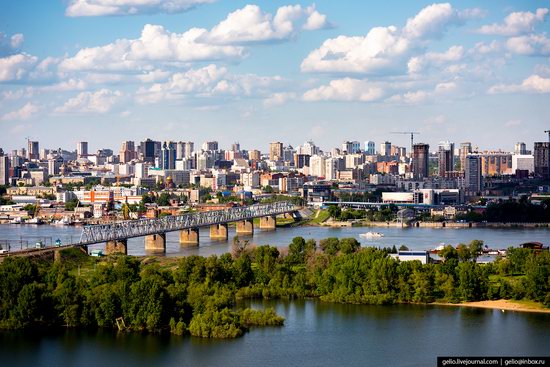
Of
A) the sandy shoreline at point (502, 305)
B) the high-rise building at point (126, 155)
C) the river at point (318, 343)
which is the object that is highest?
the high-rise building at point (126, 155)

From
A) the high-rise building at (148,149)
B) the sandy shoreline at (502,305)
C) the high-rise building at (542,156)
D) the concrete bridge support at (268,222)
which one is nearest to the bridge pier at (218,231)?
the concrete bridge support at (268,222)

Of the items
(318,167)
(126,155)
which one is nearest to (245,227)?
(318,167)

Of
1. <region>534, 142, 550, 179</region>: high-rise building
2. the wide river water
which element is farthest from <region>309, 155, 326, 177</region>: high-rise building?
the wide river water

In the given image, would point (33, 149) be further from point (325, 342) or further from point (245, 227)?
point (325, 342)

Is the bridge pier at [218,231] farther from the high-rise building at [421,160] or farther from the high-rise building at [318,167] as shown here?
the high-rise building at [318,167]

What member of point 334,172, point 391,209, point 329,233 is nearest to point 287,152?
point 334,172

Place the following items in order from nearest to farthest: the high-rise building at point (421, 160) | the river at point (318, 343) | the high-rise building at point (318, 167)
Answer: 1. the river at point (318, 343)
2. the high-rise building at point (421, 160)
3. the high-rise building at point (318, 167)

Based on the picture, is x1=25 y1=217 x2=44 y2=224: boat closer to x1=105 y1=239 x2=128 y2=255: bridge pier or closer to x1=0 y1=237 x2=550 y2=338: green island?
x1=105 y1=239 x2=128 y2=255: bridge pier
